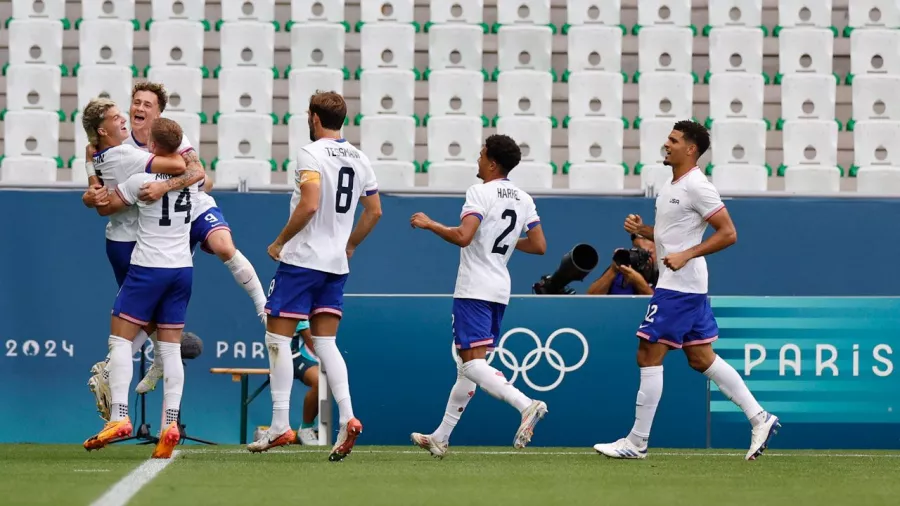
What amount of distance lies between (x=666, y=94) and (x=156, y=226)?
7.06 m

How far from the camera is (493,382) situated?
7.53m

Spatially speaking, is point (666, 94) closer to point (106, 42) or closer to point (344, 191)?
point (106, 42)

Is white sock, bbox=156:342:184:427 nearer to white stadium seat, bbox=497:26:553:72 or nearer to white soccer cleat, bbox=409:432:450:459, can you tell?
white soccer cleat, bbox=409:432:450:459

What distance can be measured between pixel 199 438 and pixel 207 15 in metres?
4.90

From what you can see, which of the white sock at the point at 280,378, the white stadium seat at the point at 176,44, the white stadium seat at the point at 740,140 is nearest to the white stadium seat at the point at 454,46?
the white stadium seat at the point at 176,44

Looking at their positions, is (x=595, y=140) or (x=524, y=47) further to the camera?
(x=524, y=47)

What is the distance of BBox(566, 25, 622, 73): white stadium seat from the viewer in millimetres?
13320

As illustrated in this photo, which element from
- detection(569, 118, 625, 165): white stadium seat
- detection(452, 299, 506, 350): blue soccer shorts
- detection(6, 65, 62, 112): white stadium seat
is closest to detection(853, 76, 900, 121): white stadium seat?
detection(569, 118, 625, 165): white stadium seat

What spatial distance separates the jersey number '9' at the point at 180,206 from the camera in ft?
23.7

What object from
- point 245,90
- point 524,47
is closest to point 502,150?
point 245,90

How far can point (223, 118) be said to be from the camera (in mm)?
12492

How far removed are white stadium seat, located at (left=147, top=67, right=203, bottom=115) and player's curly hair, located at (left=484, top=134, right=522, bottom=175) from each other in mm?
5714

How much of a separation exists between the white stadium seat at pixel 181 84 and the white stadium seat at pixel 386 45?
1.62 metres

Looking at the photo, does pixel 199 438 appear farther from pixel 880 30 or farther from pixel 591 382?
pixel 880 30
